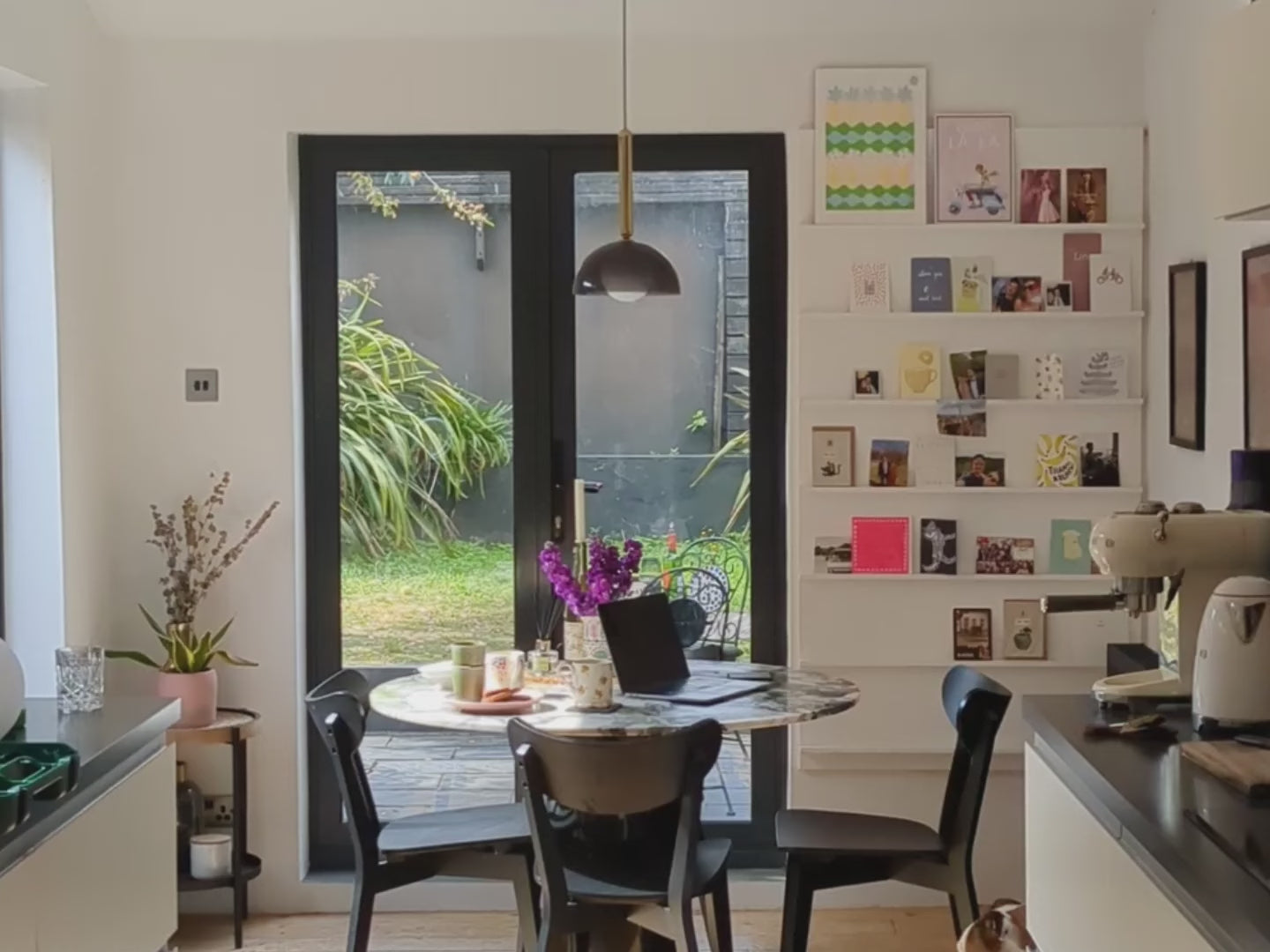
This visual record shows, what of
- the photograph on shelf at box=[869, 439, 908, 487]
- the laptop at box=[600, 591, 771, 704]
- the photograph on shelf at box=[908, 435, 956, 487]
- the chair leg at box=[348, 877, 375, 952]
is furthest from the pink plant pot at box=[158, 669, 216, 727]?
the photograph on shelf at box=[908, 435, 956, 487]

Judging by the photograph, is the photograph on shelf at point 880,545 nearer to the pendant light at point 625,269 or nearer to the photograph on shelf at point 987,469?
the photograph on shelf at point 987,469

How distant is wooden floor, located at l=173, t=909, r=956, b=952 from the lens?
13.9 ft

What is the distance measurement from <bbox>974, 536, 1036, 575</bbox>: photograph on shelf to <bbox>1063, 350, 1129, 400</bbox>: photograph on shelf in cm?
42

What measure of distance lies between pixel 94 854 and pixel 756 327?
8.36ft

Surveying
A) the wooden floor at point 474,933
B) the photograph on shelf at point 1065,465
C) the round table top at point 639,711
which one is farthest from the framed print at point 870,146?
the wooden floor at point 474,933

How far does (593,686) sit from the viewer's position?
11.3 feet

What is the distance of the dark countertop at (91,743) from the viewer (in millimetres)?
2303

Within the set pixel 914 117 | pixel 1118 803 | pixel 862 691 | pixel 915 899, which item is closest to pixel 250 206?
pixel 914 117

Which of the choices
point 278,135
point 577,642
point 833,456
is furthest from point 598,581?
point 278,135

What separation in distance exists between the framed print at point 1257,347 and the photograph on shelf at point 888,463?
3.38ft

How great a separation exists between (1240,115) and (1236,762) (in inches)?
42.3

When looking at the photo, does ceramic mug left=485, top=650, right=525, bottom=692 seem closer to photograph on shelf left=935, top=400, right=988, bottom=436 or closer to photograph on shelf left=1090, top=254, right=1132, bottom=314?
photograph on shelf left=935, top=400, right=988, bottom=436

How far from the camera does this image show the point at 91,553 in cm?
431

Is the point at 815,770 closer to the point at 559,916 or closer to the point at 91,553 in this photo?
the point at 559,916
